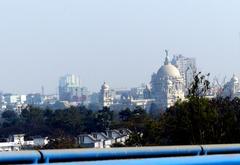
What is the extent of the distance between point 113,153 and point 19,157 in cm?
89

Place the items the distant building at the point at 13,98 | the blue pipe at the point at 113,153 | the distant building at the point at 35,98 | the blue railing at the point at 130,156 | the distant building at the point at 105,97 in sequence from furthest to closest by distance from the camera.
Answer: the distant building at the point at 35,98 < the distant building at the point at 13,98 < the distant building at the point at 105,97 < the blue pipe at the point at 113,153 < the blue railing at the point at 130,156

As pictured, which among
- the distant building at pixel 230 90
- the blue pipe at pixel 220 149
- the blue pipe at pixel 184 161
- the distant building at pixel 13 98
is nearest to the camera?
the blue pipe at pixel 184 161

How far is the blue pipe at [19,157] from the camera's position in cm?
436

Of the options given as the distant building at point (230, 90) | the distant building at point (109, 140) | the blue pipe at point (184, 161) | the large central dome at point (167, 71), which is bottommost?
the distant building at point (109, 140)

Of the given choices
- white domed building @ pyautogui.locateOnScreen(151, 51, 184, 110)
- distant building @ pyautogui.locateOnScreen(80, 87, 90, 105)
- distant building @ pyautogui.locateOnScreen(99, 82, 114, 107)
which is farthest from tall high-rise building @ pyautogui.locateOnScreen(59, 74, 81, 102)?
white domed building @ pyautogui.locateOnScreen(151, 51, 184, 110)

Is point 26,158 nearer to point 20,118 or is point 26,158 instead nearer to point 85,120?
point 85,120

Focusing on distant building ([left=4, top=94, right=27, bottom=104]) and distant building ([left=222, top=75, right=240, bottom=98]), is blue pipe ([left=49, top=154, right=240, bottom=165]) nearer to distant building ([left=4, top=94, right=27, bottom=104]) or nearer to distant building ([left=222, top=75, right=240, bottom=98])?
distant building ([left=222, top=75, right=240, bottom=98])

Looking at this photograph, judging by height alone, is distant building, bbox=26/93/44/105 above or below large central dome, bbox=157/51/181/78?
below

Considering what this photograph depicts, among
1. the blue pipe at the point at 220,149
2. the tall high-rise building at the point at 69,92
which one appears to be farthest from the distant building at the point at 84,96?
the blue pipe at the point at 220,149

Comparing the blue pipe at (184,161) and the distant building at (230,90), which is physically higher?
the distant building at (230,90)

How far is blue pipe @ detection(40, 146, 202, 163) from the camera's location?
474cm

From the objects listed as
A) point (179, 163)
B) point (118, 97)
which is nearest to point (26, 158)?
point (179, 163)

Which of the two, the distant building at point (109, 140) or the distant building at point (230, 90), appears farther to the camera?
the distant building at point (109, 140)

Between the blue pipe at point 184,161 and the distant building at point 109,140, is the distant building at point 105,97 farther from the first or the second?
the blue pipe at point 184,161
